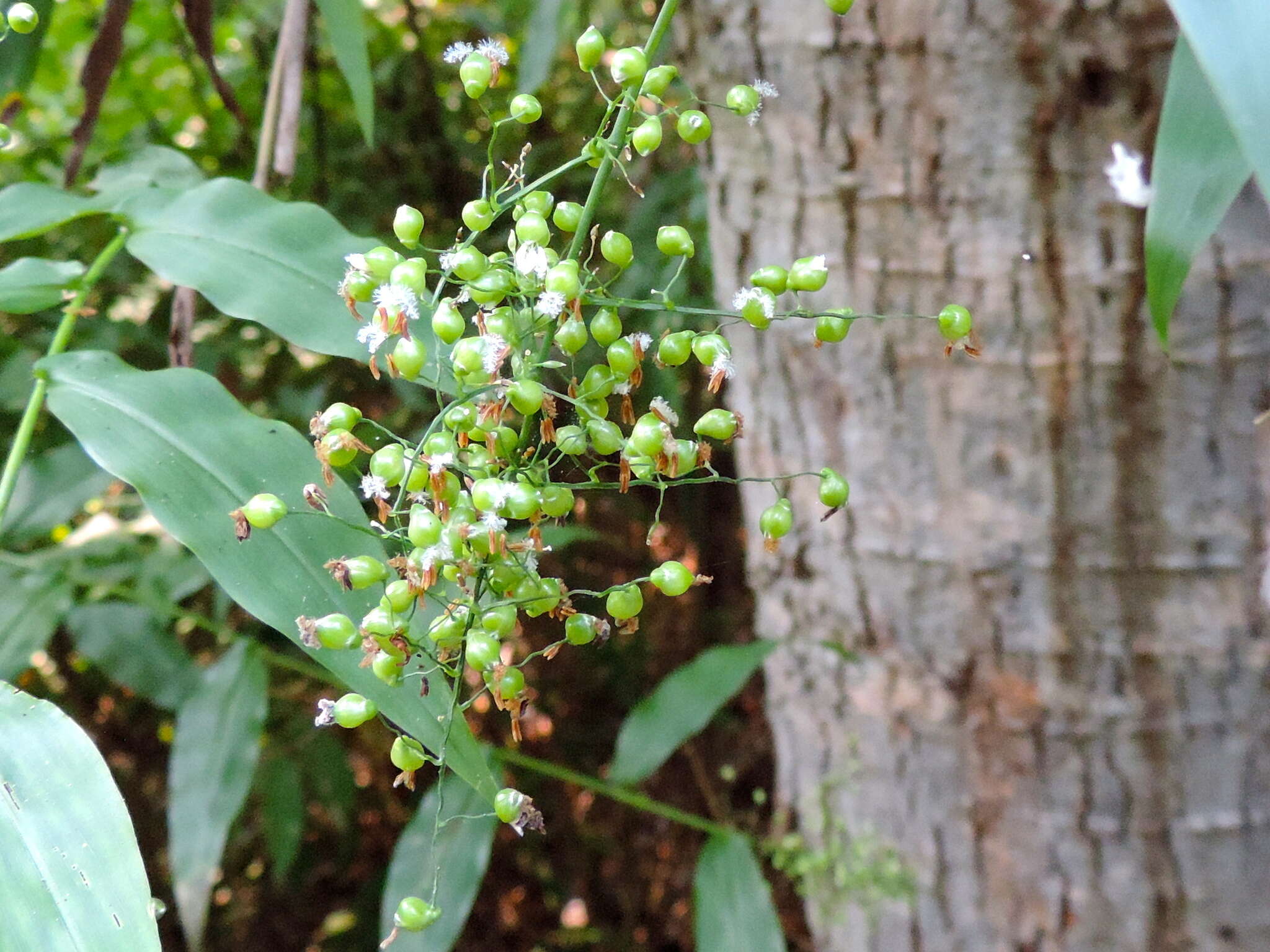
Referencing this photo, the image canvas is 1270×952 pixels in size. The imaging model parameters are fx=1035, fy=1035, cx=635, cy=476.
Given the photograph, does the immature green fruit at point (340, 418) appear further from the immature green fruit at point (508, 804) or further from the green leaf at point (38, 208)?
the green leaf at point (38, 208)

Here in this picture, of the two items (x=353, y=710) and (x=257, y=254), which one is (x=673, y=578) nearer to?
(x=353, y=710)

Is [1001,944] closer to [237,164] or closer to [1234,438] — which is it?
[1234,438]

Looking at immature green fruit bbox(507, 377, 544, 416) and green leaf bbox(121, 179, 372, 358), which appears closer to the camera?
immature green fruit bbox(507, 377, 544, 416)

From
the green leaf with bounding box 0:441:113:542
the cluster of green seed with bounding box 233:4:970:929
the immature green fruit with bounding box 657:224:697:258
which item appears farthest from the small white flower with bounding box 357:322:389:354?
the green leaf with bounding box 0:441:113:542

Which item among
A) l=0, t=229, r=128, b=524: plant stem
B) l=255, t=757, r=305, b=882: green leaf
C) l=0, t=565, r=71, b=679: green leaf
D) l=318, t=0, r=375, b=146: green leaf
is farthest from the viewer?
l=255, t=757, r=305, b=882: green leaf

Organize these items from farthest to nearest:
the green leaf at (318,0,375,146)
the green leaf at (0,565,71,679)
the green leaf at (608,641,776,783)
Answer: the green leaf at (608,641,776,783), the green leaf at (0,565,71,679), the green leaf at (318,0,375,146)

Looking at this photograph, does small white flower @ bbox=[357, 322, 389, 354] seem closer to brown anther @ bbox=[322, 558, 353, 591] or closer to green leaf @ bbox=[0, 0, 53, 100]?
brown anther @ bbox=[322, 558, 353, 591]
